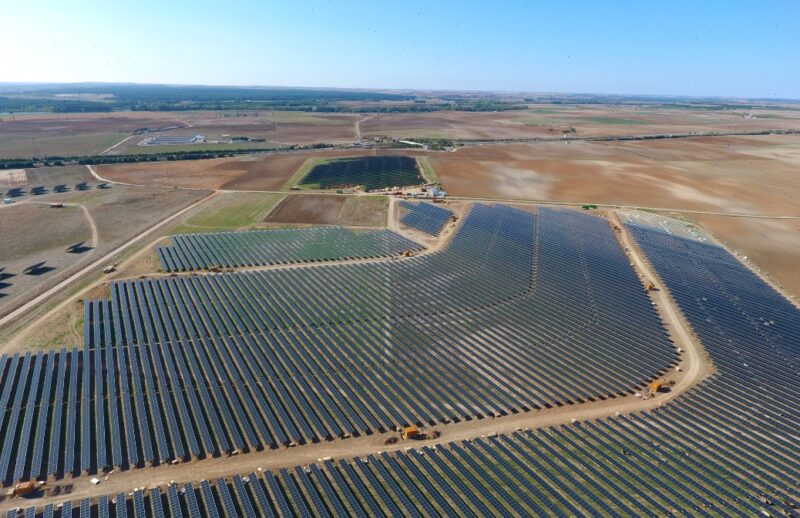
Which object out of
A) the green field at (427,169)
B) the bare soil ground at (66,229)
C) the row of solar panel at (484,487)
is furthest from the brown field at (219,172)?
the row of solar panel at (484,487)

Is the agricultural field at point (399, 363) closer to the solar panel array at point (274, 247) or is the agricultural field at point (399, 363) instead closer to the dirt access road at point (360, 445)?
the dirt access road at point (360, 445)

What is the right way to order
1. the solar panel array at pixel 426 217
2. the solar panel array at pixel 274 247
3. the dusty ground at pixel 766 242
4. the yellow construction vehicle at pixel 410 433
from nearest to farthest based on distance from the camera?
1. the yellow construction vehicle at pixel 410 433
2. the solar panel array at pixel 274 247
3. the dusty ground at pixel 766 242
4. the solar panel array at pixel 426 217

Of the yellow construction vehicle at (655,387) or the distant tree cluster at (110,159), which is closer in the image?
the yellow construction vehicle at (655,387)

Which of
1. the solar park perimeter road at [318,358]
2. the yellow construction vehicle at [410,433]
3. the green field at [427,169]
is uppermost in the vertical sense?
the green field at [427,169]

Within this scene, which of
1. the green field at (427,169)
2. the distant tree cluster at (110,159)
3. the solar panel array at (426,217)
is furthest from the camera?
the distant tree cluster at (110,159)

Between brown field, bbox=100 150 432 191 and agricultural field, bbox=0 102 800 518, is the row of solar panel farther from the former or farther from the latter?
brown field, bbox=100 150 432 191

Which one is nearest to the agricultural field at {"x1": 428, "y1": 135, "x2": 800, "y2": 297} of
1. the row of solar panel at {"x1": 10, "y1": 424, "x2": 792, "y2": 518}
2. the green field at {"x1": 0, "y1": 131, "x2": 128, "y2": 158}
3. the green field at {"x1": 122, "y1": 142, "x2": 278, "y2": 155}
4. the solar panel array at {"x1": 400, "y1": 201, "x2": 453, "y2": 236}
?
the solar panel array at {"x1": 400, "y1": 201, "x2": 453, "y2": 236}

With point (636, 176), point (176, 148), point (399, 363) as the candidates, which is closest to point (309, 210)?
point (399, 363)
